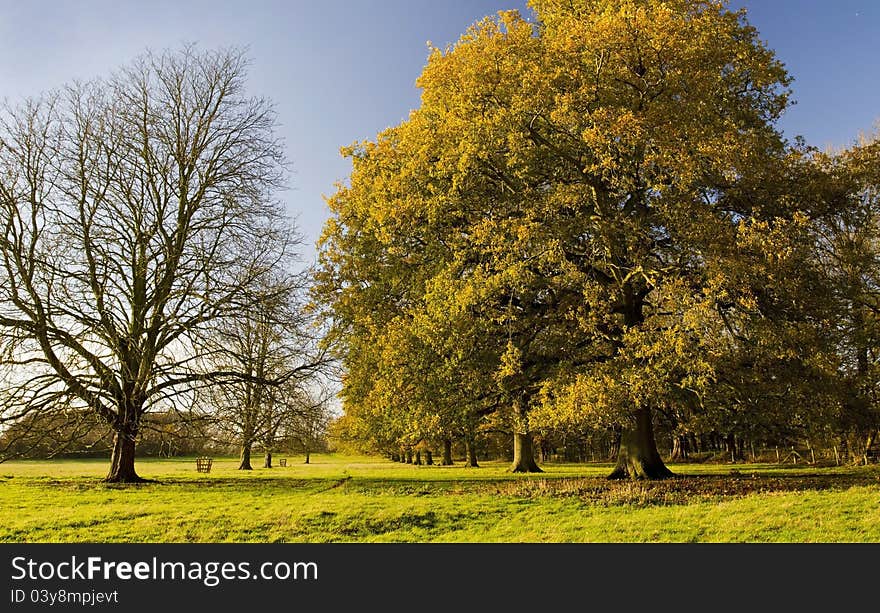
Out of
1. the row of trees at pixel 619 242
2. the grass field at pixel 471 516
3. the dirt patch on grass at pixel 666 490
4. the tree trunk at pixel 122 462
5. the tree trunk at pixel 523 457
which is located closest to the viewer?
the grass field at pixel 471 516

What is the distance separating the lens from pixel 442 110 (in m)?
19.5

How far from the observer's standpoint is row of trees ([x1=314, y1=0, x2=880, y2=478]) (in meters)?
16.5

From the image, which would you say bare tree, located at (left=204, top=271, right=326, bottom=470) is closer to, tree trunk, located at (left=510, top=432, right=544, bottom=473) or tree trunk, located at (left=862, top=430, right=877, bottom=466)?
tree trunk, located at (left=510, top=432, right=544, bottom=473)

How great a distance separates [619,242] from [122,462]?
63.8 feet

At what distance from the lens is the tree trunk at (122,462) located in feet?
75.1

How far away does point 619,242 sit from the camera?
1844 cm

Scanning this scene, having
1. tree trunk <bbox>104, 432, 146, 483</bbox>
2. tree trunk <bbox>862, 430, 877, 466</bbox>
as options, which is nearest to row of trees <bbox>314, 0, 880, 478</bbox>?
tree trunk <bbox>104, 432, 146, 483</bbox>

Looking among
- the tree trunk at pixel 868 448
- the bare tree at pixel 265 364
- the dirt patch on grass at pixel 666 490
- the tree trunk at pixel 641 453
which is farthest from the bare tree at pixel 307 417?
the tree trunk at pixel 868 448

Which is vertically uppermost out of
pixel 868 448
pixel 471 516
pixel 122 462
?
pixel 122 462

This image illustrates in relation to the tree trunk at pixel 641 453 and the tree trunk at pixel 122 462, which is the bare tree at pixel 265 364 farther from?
the tree trunk at pixel 641 453

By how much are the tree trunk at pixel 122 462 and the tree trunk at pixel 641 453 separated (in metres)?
17.8

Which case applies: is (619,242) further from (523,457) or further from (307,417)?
(523,457)

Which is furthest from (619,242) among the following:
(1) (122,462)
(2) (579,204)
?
(1) (122,462)
